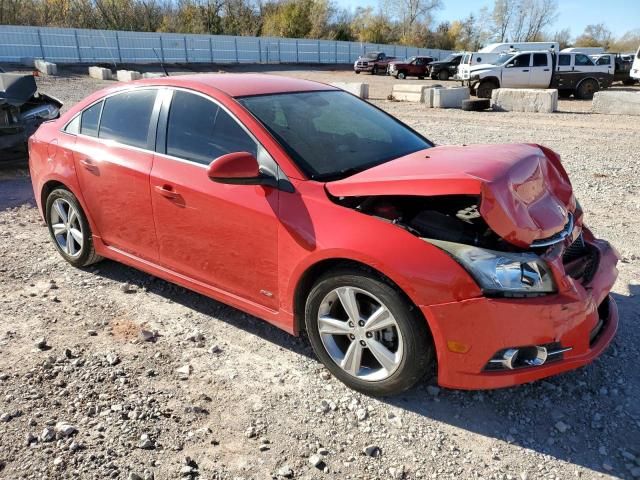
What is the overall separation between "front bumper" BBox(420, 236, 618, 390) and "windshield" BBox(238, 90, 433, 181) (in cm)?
110

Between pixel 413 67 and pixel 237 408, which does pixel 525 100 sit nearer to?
pixel 237 408

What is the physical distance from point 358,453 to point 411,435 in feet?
1.00

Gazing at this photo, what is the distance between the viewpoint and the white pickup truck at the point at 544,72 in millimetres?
21844

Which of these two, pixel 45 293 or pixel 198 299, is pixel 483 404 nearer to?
pixel 198 299

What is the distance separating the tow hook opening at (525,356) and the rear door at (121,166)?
2.44m

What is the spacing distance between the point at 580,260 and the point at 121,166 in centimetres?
312

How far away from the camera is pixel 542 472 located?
2480 mm

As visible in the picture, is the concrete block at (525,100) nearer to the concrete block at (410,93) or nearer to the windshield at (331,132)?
the concrete block at (410,93)

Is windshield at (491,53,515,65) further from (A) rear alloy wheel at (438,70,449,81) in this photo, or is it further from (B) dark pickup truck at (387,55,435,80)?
(B) dark pickup truck at (387,55,435,80)

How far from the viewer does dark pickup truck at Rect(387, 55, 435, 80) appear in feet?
119

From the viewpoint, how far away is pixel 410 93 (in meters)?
20.9


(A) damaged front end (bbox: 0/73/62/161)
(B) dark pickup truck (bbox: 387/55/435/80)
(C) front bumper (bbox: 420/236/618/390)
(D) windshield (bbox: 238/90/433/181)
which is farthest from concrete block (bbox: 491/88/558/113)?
(B) dark pickup truck (bbox: 387/55/435/80)

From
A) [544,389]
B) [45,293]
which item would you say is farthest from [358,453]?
[45,293]

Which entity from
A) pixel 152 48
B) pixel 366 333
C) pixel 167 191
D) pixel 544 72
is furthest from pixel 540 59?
pixel 152 48
